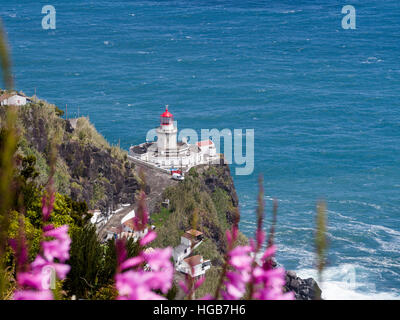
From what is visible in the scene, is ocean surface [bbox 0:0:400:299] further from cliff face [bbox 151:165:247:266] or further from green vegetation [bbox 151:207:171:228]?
green vegetation [bbox 151:207:171:228]

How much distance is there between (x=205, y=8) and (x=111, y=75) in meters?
78.3

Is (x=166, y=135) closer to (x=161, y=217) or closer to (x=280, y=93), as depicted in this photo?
(x=161, y=217)

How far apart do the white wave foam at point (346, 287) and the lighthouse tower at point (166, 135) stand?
16.9m

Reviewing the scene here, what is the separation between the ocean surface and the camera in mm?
66812

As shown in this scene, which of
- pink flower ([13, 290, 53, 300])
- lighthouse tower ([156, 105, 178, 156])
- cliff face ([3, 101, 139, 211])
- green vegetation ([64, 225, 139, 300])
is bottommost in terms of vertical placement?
green vegetation ([64, 225, 139, 300])

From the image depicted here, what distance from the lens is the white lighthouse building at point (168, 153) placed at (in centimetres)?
6228

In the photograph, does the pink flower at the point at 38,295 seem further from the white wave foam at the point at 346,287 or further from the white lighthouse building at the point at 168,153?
the white lighthouse building at the point at 168,153

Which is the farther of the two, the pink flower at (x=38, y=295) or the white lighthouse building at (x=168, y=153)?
the white lighthouse building at (x=168, y=153)

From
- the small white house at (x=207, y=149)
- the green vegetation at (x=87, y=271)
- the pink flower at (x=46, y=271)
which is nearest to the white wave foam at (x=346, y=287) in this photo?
the small white house at (x=207, y=149)

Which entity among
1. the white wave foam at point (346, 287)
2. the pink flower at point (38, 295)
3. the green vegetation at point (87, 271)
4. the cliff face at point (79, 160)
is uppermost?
the cliff face at point (79, 160)

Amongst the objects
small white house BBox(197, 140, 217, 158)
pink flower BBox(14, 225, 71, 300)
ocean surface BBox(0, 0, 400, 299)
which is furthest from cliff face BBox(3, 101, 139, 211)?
pink flower BBox(14, 225, 71, 300)

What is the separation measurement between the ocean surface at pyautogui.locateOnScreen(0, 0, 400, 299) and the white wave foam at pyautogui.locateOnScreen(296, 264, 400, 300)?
0.61ft

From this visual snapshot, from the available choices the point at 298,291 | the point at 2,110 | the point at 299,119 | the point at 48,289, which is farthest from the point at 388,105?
the point at 48,289

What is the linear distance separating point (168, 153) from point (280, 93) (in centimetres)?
6004
